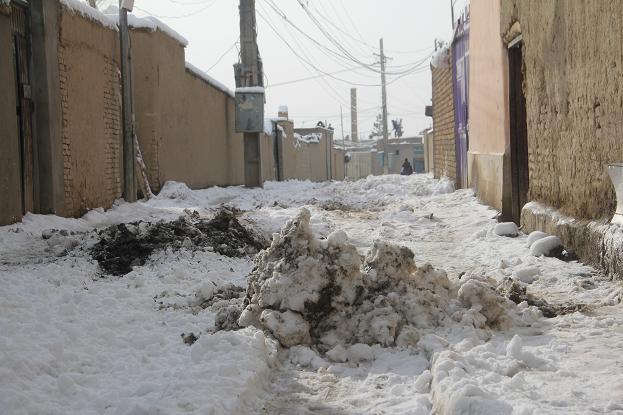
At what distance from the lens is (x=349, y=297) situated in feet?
14.4

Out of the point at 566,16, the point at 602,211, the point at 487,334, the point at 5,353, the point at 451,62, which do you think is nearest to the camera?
the point at 5,353

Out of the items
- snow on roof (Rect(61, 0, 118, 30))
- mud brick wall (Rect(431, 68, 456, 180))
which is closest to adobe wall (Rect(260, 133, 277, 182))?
mud brick wall (Rect(431, 68, 456, 180))

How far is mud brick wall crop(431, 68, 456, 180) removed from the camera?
15.0m

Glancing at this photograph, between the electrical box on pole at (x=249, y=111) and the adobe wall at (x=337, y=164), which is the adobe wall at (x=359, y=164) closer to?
the adobe wall at (x=337, y=164)

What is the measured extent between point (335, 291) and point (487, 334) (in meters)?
0.93

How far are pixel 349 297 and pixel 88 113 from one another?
690 centimetres

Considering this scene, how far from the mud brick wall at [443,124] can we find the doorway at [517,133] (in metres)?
5.78

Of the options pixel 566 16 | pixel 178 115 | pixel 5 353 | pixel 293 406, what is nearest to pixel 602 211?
pixel 566 16

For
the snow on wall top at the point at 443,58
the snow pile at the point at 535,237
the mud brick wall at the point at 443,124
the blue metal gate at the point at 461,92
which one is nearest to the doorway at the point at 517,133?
the snow pile at the point at 535,237

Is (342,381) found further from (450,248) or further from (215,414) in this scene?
(450,248)

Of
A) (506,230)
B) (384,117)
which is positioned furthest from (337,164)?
(506,230)

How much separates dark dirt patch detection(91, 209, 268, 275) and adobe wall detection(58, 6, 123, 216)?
2.39 metres

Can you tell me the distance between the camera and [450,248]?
764 cm

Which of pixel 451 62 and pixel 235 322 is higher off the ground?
pixel 451 62
